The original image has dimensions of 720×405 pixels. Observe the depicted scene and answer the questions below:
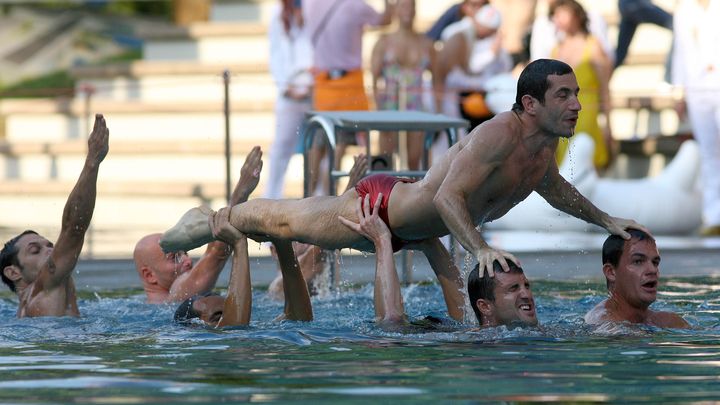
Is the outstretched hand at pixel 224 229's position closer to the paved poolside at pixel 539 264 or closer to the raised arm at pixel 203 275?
the raised arm at pixel 203 275

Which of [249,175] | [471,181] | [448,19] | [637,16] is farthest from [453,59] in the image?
[471,181]

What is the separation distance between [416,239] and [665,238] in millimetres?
6242

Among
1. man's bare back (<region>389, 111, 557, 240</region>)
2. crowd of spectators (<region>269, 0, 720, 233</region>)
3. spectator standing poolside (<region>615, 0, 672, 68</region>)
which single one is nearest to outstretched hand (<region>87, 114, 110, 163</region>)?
man's bare back (<region>389, 111, 557, 240</region>)

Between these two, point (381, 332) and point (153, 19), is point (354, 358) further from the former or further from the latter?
point (153, 19)

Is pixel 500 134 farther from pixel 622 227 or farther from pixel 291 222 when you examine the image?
pixel 291 222

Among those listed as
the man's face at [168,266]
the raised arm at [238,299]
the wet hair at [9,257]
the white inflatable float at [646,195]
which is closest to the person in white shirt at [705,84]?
the white inflatable float at [646,195]

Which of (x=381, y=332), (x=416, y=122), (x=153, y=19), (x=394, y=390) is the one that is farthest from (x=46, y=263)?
(x=153, y=19)

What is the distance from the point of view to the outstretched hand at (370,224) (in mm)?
7609

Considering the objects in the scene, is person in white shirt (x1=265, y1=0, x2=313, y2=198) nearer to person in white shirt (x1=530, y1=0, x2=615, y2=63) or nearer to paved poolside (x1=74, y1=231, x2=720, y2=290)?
paved poolside (x1=74, y1=231, x2=720, y2=290)

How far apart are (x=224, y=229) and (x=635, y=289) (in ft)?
7.14

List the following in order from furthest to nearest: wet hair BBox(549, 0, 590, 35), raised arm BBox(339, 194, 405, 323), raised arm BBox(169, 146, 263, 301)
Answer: wet hair BBox(549, 0, 590, 35)
raised arm BBox(169, 146, 263, 301)
raised arm BBox(339, 194, 405, 323)

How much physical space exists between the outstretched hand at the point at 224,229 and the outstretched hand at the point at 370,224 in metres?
0.67

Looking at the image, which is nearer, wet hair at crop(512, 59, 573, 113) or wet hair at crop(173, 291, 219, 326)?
wet hair at crop(512, 59, 573, 113)

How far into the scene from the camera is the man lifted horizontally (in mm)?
7277
